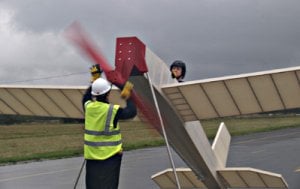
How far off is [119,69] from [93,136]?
0.70m

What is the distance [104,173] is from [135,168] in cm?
1035

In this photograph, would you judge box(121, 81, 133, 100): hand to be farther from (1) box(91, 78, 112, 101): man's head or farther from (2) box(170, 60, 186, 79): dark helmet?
(2) box(170, 60, 186, 79): dark helmet

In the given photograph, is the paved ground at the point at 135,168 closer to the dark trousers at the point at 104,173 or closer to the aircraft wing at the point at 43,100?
the aircraft wing at the point at 43,100

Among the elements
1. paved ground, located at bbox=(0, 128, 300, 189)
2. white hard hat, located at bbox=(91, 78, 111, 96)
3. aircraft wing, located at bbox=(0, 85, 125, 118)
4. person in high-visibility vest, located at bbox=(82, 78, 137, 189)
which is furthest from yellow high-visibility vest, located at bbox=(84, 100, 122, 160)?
paved ground, located at bbox=(0, 128, 300, 189)

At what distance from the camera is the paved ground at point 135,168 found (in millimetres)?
11438

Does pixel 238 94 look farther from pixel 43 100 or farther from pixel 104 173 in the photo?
pixel 43 100

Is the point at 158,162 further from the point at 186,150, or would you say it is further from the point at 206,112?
the point at 206,112

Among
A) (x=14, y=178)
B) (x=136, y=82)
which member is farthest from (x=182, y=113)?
(x=14, y=178)

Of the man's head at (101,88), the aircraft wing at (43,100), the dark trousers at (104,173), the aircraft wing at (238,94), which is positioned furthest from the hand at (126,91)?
the aircraft wing at (43,100)

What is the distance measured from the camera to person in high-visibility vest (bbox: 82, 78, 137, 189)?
459 cm

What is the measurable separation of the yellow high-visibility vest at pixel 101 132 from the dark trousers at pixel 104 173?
0.18 feet

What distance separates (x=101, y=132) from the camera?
15.2 feet

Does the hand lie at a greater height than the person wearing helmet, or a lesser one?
greater

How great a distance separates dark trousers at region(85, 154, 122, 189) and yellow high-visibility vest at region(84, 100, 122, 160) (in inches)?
2.1
